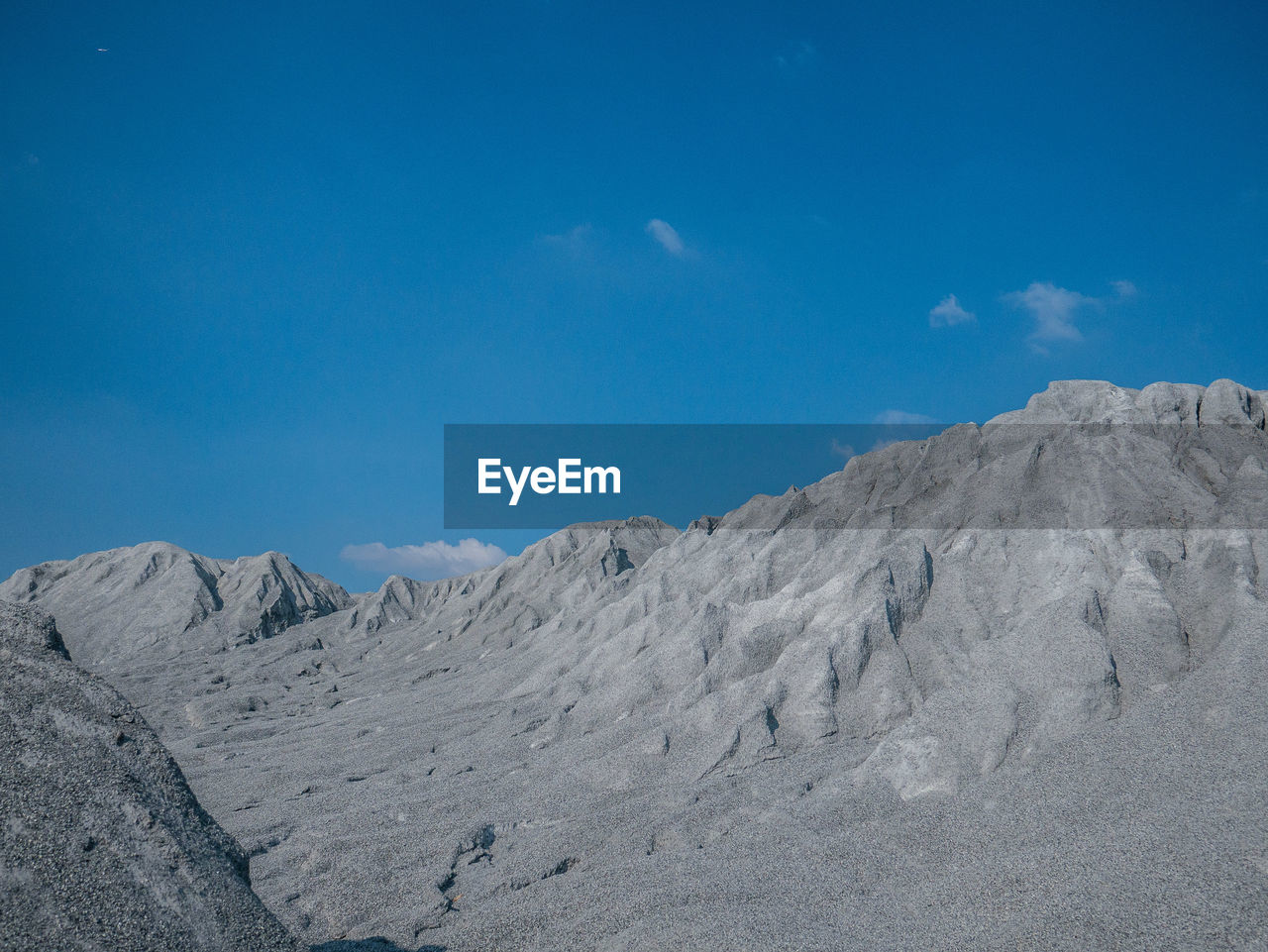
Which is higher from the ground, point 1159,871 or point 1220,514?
point 1220,514

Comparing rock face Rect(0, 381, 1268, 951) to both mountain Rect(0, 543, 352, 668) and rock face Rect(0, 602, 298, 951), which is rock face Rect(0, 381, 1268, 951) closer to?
rock face Rect(0, 602, 298, 951)

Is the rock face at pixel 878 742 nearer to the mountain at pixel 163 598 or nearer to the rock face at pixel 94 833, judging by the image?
the rock face at pixel 94 833

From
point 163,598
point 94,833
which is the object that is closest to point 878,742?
point 94,833

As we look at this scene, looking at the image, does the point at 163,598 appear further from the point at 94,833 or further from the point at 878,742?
the point at 94,833

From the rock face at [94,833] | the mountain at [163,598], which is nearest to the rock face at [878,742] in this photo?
the rock face at [94,833]

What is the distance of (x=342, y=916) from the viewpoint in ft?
52.0

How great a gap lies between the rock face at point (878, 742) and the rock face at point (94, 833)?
5.48 metres

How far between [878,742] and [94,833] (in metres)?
19.9

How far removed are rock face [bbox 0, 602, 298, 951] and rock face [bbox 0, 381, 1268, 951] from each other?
5.48 metres

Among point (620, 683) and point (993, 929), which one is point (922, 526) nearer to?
point (620, 683)

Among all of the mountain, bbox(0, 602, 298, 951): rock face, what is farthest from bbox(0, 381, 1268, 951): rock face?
the mountain

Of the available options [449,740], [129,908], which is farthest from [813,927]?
[449,740]

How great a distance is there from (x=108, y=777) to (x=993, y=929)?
46.8 ft

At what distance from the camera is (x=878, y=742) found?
22812 millimetres
